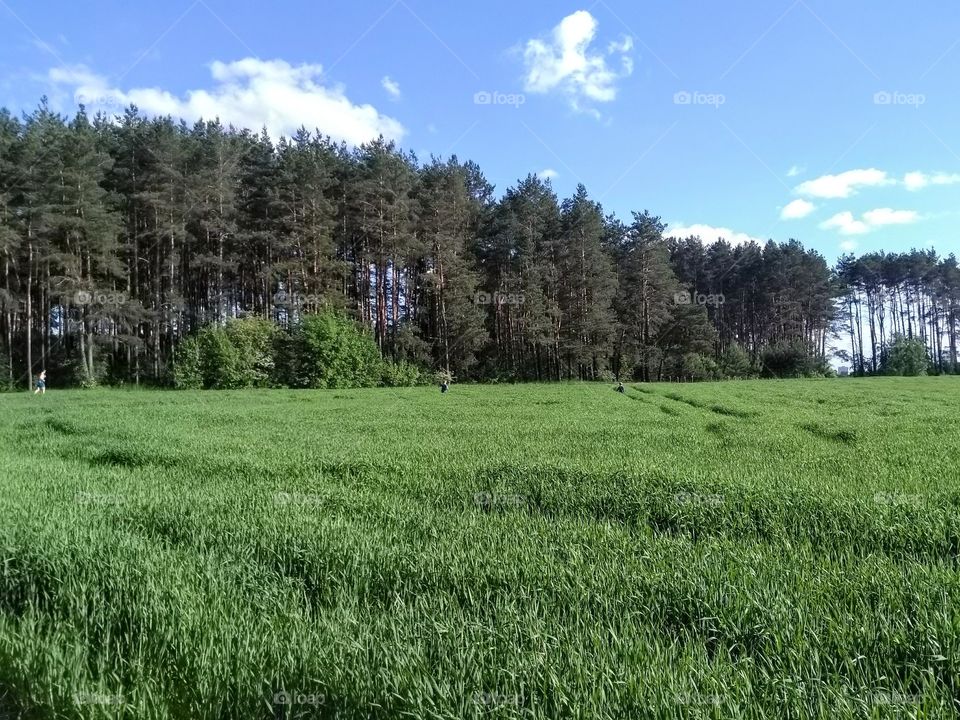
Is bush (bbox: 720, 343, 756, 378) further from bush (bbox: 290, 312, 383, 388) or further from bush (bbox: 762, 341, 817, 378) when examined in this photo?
bush (bbox: 290, 312, 383, 388)

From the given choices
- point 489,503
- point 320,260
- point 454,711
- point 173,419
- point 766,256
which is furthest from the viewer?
point 766,256

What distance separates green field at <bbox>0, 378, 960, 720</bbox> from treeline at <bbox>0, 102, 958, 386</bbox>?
39550 millimetres

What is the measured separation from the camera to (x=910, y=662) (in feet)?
9.84

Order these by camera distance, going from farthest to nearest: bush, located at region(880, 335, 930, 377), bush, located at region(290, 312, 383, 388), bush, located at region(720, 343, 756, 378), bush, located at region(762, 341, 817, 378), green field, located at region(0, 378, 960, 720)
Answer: bush, located at region(880, 335, 930, 377), bush, located at region(720, 343, 756, 378), bush, located at region(762, 341, 817, 378), bush, located at region(290, 312, 383, 388), green field, located at region(0, 378, 960, 720)

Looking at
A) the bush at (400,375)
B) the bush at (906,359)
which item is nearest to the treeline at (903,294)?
the bush at (906,359)

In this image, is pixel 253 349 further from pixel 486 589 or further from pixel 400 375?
pixel 486 589

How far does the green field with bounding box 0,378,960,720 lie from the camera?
2.87 m

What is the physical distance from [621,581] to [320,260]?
47484 mm

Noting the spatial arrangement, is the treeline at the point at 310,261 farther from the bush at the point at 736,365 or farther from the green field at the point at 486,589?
the green field at the point at 486,589

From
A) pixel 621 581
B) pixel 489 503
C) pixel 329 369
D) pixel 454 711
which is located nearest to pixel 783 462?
pixel 489 503

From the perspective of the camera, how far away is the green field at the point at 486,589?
2.87 metres

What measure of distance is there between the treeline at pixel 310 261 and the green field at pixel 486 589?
3955 cm

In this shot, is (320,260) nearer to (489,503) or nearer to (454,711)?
(489,503)

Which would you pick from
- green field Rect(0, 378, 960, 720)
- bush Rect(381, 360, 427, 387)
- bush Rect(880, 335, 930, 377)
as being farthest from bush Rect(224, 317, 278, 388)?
bush Rect(880, 335, 930, 377)
